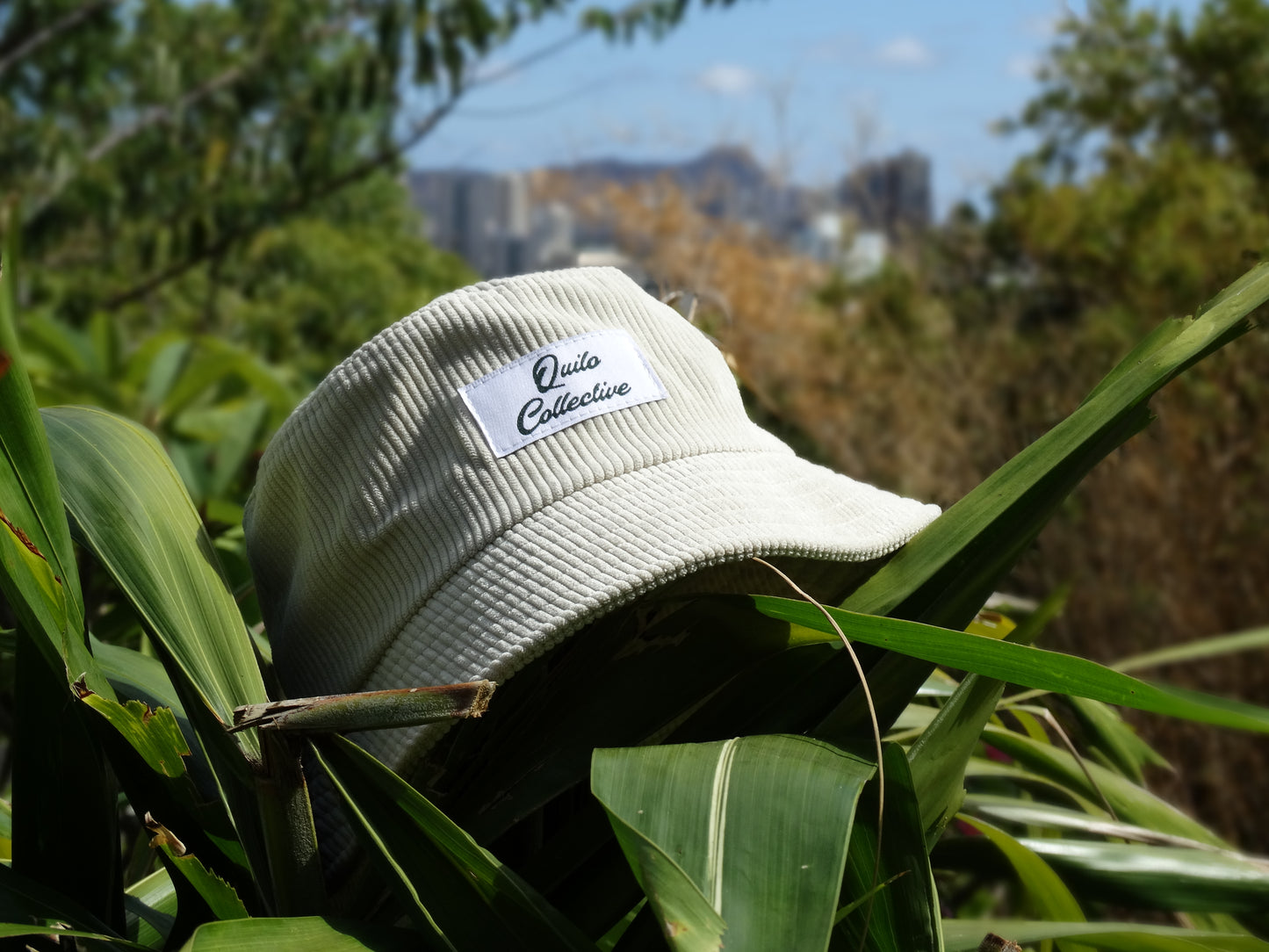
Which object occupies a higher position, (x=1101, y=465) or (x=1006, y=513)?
(x=1006, y=513)

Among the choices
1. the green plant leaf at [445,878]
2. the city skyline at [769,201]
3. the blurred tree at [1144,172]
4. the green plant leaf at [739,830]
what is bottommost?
the city skyline at [769,201]

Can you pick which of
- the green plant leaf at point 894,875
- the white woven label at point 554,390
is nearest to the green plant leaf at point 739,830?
the green plant leaf at point 894,875

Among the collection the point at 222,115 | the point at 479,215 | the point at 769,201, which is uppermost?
the point at 222,115

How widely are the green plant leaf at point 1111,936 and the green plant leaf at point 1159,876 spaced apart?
0.12 feet

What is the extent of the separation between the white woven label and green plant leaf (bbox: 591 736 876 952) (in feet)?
0.56

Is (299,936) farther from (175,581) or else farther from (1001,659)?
(1001,659)

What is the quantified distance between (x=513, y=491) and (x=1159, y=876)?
0.42 metres

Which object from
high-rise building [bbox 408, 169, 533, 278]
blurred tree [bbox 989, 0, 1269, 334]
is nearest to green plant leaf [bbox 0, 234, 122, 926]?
blurred tree [bbox 989, 0, 1269, 334]

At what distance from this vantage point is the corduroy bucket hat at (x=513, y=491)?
54 cm

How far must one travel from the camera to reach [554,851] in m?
0.54

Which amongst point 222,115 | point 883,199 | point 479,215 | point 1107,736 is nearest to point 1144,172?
point 883,199

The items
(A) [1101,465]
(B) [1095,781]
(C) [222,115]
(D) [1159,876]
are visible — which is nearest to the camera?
(D) [1159,876]

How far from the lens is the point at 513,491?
569 millimetres

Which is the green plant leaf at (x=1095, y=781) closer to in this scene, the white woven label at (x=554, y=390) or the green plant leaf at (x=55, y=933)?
the white woven label at (x=554, y=390)
